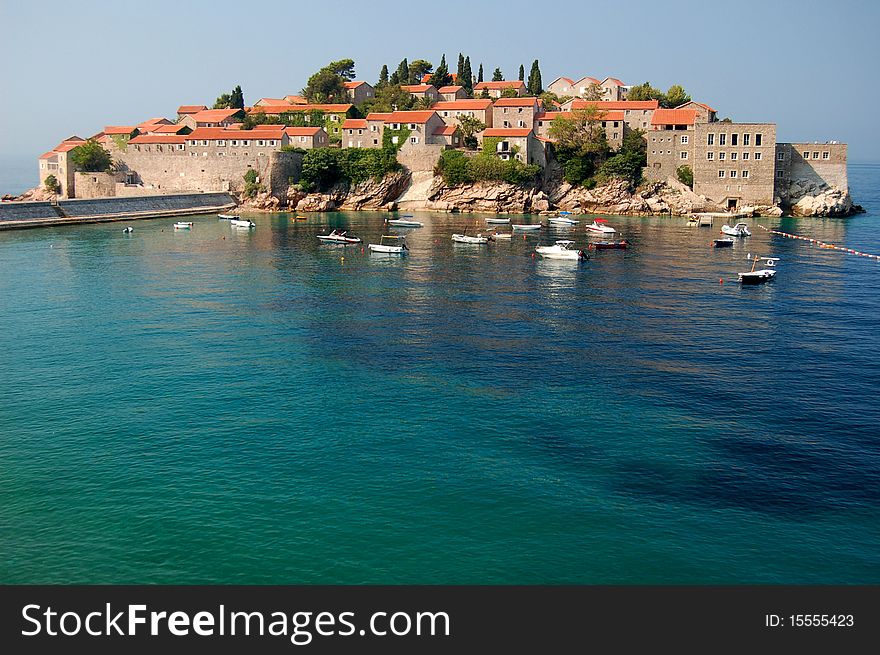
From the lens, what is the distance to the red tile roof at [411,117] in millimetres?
85562

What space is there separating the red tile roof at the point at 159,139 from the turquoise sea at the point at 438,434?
52823mm

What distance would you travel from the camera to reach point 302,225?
73.2 m

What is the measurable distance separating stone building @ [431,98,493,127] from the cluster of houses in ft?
0.37

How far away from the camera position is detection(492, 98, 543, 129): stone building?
8950cm

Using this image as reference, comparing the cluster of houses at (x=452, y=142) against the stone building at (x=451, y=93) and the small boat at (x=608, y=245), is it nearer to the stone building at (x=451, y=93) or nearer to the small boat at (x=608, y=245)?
the stone building at (x=451, y=93)

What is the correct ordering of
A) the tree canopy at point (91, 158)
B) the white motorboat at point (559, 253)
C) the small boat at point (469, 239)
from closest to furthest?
the white motorboat at point (559, 253) < the small boat at point (469, 239) < the tree canopy at point (91, 158)

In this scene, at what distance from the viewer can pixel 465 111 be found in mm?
91812

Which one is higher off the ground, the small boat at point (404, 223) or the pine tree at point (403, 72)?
the pine tree at point (403, 72)

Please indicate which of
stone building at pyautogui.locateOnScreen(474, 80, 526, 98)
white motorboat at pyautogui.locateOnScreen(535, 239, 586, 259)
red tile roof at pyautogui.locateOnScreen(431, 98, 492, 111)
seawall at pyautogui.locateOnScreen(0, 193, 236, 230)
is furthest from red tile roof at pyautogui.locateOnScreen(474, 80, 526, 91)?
white motorboat at pyautogui.locateOnScreen(535, 239, 586, 259)

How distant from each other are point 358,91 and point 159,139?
28.0 metres

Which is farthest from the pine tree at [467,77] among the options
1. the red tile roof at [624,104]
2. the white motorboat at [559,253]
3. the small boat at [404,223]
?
the white motorboat at [559,253]

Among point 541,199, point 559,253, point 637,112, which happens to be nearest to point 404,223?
point 541,199

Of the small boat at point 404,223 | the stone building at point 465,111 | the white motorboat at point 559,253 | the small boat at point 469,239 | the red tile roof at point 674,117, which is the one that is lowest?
the white motorboat at point 559,253

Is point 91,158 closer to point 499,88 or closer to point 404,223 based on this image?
point 404,223
